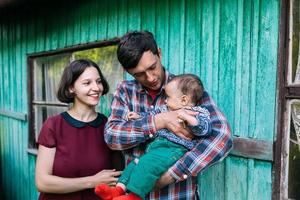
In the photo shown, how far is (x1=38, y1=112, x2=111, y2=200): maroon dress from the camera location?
2410 millimetres

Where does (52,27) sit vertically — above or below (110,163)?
above

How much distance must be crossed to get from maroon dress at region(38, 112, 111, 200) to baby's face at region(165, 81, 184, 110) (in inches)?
28.3

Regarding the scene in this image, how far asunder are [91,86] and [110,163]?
0.51 meters

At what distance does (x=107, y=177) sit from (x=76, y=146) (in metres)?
0.28

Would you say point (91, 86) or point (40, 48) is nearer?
point (91, 86)

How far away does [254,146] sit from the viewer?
91.6 inches

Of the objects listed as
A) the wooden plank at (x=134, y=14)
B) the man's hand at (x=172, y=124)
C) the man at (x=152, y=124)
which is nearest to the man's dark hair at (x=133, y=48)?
the man at (x=152, y=124)

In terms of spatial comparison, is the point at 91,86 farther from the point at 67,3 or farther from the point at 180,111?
the point at 67,3

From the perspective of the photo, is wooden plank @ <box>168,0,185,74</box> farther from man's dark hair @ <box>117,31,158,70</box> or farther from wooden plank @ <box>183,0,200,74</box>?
man's dark hair @ <box>117,31,158,70</box>

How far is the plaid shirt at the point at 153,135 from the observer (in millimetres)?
1841

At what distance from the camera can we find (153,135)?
77.7 inches

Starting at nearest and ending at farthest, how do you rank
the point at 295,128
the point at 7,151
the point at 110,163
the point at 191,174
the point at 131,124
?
1. the point at 191,174
2. the point at 131,124
3. the point at 295,128
4. the point at 110,163
5. the point at 7,151

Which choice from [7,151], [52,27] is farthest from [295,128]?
[7,151]

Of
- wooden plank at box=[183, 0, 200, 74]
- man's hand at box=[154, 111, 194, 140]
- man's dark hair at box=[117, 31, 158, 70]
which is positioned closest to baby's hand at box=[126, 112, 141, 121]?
man's hand at box=[154, 111, 194, 140]
